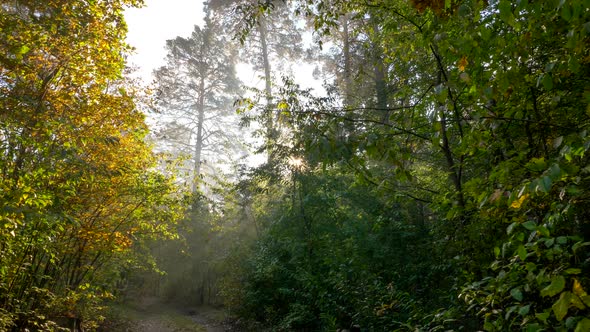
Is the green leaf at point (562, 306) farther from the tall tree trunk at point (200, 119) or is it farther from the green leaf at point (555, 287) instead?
the tall tree trunk at point (200, 119)

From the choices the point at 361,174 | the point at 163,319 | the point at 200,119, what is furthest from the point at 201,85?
the point at 361,174

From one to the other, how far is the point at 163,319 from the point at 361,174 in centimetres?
1764

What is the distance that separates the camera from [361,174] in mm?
2832

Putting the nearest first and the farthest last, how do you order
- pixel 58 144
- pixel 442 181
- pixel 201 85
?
1. pixel 58 144
2. pixel 442 181
3. pixel 201 85

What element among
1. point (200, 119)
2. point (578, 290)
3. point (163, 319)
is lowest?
point (163, 319)

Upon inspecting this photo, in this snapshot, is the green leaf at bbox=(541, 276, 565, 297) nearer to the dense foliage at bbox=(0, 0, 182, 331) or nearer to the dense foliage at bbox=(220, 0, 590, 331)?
the dense foliage at bbox=(220, 0, 590, 331)

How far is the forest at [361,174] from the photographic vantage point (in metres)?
2.26

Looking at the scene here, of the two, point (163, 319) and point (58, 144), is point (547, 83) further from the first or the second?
point (163, 319)

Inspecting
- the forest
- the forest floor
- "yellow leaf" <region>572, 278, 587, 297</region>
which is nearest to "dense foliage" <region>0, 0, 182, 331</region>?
the forest

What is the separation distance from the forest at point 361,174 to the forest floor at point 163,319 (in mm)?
577

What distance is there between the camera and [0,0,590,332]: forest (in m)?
2.26

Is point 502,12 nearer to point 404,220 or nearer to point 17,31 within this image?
point 17,31

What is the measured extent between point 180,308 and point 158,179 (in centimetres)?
1519

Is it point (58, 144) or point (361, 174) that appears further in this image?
point (58, 144)
